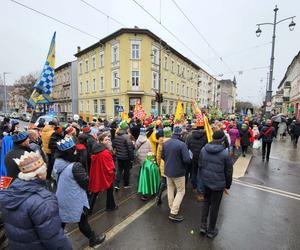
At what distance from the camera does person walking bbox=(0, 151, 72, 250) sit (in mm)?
1601

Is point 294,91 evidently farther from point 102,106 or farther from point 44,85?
point 44,85

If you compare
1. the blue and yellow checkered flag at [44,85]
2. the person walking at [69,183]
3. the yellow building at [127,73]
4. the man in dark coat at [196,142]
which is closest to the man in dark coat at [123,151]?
the man in dark coat at [196,142]

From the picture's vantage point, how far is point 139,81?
23656 mm

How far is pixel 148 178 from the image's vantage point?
14.9ft

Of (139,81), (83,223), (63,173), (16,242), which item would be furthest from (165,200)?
(139,81)

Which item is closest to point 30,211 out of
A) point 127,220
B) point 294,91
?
point 127,220

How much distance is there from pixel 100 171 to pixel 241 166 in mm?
5964

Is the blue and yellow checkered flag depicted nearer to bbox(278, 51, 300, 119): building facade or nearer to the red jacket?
the red jacket

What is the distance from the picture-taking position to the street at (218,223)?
121 inches

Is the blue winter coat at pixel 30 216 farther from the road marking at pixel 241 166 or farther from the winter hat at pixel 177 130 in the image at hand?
the road marking at pixel 241 166

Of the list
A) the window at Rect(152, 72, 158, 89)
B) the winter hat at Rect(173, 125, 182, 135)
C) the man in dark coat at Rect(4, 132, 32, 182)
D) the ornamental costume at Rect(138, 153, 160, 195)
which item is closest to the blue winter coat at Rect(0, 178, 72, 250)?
the man in dark coat at Rect(4, 132, 32, 182)

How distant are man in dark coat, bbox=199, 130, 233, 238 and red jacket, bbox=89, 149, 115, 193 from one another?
1855 millimetres

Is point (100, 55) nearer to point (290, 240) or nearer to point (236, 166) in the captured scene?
Answer: point (236, 166)

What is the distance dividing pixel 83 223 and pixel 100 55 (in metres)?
27.3
